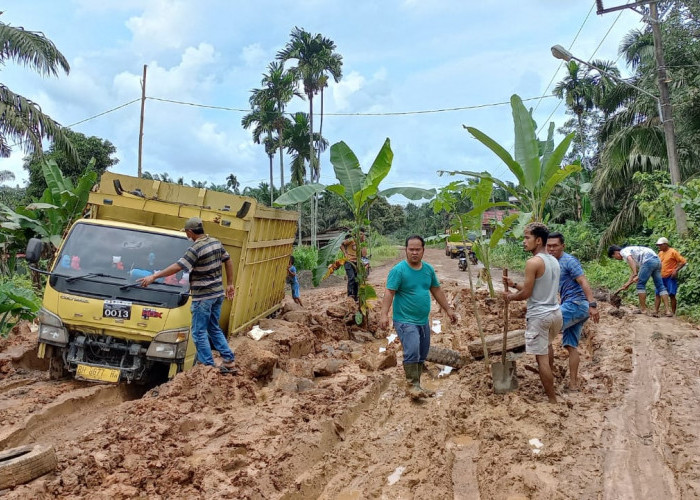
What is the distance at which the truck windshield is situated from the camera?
5934 mm

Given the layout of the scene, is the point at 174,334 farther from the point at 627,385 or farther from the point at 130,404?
the point at 627,385

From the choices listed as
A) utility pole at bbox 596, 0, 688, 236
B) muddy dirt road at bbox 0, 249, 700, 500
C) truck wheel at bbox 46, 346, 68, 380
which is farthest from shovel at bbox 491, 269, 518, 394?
utility pole at bbox 596, 0, 688, 236

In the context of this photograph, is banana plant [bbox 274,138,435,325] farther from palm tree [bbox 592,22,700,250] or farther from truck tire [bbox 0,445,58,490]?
palm tree [bbox 592,22,700,250]

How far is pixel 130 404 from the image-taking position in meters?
5.12

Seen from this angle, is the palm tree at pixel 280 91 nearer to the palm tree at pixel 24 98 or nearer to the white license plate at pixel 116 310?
the palm tree at pixel 24 98

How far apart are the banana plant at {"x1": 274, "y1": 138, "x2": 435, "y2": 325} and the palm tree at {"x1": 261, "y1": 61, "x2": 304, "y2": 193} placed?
2321 centimetres

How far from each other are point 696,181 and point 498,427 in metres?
8.93

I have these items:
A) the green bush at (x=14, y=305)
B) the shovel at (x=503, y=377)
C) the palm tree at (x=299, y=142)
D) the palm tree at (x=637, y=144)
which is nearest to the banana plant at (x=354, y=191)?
the shovel at (x=503, y=377)

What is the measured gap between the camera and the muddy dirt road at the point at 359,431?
11.8 ft

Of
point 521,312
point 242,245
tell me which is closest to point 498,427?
point 242,245

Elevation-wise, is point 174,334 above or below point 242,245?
below

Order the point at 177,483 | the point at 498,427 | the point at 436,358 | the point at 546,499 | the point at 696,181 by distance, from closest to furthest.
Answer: the point at 546,499, the point at 177,483, the point at 498,427, the point at 436,358, the point at 696,181

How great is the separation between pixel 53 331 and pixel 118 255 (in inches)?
42.0

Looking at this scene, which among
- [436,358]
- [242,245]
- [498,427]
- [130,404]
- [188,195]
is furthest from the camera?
[188,195]
